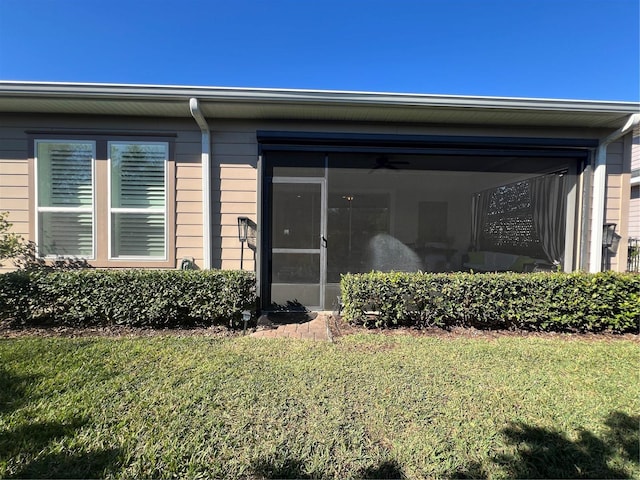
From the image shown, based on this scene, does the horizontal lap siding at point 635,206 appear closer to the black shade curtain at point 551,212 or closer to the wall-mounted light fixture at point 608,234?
the black shade curtain at point 551,212

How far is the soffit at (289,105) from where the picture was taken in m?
3.73

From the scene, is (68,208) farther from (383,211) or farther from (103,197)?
(383,211)

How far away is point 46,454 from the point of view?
5.47 ft

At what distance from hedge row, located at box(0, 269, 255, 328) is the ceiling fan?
107 inches

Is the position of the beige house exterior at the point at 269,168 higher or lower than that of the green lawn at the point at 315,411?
higher

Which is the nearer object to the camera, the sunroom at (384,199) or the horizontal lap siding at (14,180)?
the horizontal lap siding at (14,180)

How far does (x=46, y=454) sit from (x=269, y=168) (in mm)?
3755

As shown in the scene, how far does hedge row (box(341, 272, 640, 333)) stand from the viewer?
3785mm

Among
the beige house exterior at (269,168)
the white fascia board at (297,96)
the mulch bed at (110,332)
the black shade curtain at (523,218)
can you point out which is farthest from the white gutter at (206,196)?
the black shade curtain at (523,218)

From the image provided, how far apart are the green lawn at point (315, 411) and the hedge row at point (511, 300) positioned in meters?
0.65

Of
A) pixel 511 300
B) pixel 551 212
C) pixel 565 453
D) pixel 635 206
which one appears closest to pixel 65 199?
pixel 565 453

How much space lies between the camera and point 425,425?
75.8 inches

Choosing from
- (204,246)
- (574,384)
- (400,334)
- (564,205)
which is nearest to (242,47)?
(204,246)

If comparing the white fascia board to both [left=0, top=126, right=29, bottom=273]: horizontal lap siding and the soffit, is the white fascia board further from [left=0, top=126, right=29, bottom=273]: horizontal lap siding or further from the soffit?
[left=0, top=126, right=29, bottom=273]: horizontal lap siding
